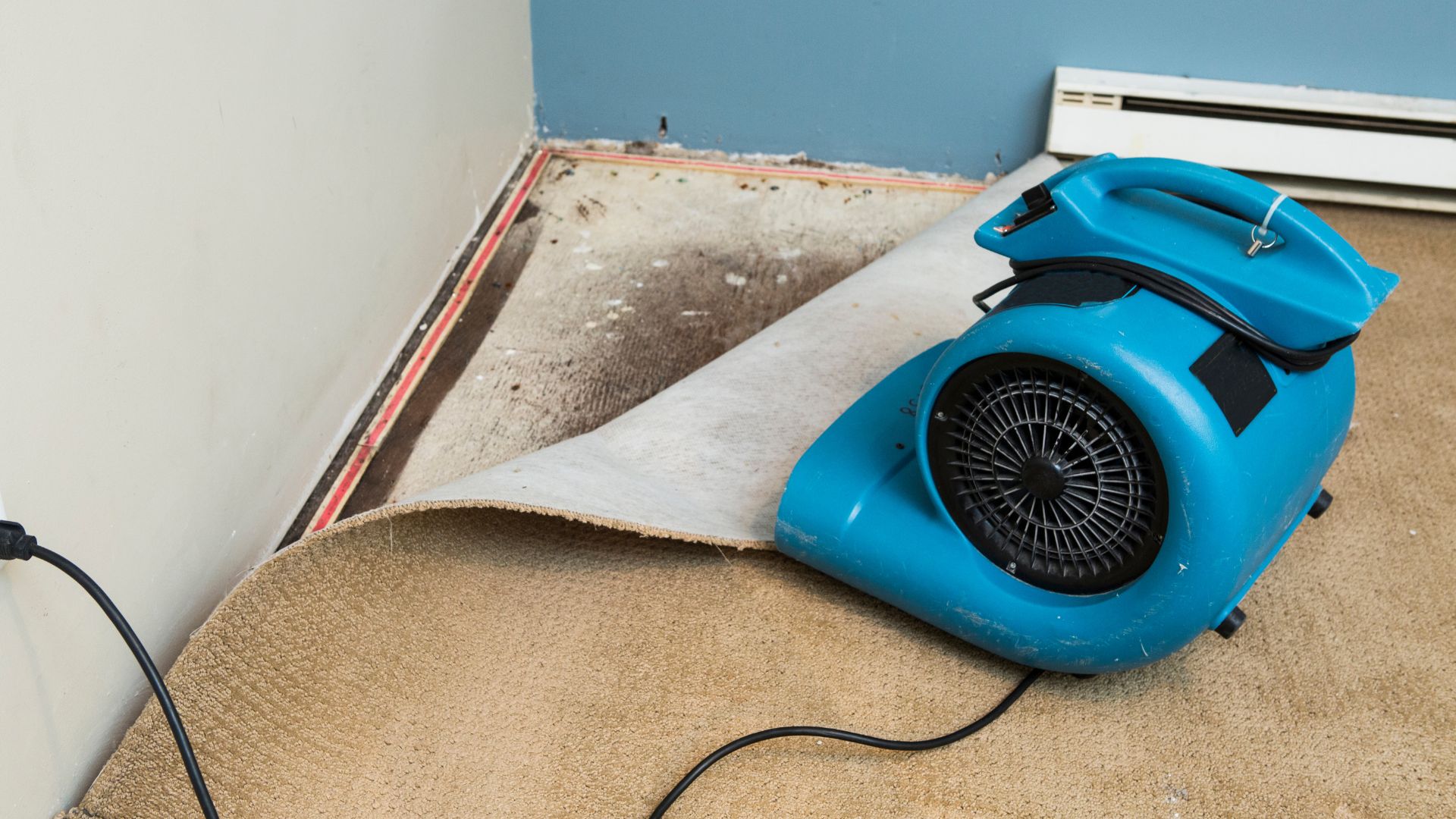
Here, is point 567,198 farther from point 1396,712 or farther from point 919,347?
point 1396,712

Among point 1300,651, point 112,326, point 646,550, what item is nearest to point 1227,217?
point 1300,651

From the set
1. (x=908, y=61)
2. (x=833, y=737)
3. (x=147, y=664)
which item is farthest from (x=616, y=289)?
(x=147, y=664)

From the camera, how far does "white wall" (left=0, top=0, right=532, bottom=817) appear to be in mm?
1012

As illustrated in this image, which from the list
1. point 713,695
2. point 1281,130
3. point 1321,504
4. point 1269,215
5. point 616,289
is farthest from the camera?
point 1281,130

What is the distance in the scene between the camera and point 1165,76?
2.31 metres

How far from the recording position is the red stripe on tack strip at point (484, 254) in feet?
5.44

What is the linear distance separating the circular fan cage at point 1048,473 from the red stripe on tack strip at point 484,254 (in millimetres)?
883

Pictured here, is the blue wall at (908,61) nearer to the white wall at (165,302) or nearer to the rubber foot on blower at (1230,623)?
the white wall at (165,302)

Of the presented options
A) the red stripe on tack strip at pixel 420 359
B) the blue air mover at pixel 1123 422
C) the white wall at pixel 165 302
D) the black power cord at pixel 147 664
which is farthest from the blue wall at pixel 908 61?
the black power cord at pixel 147 664

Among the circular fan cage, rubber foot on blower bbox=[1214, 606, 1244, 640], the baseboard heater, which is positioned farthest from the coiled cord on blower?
the baseboard heater

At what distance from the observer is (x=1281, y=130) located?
2.24 m

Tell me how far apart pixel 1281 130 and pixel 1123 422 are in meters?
1.46

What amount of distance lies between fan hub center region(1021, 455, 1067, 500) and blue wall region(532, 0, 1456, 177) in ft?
4.68

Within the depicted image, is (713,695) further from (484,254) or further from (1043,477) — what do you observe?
(484,254)
